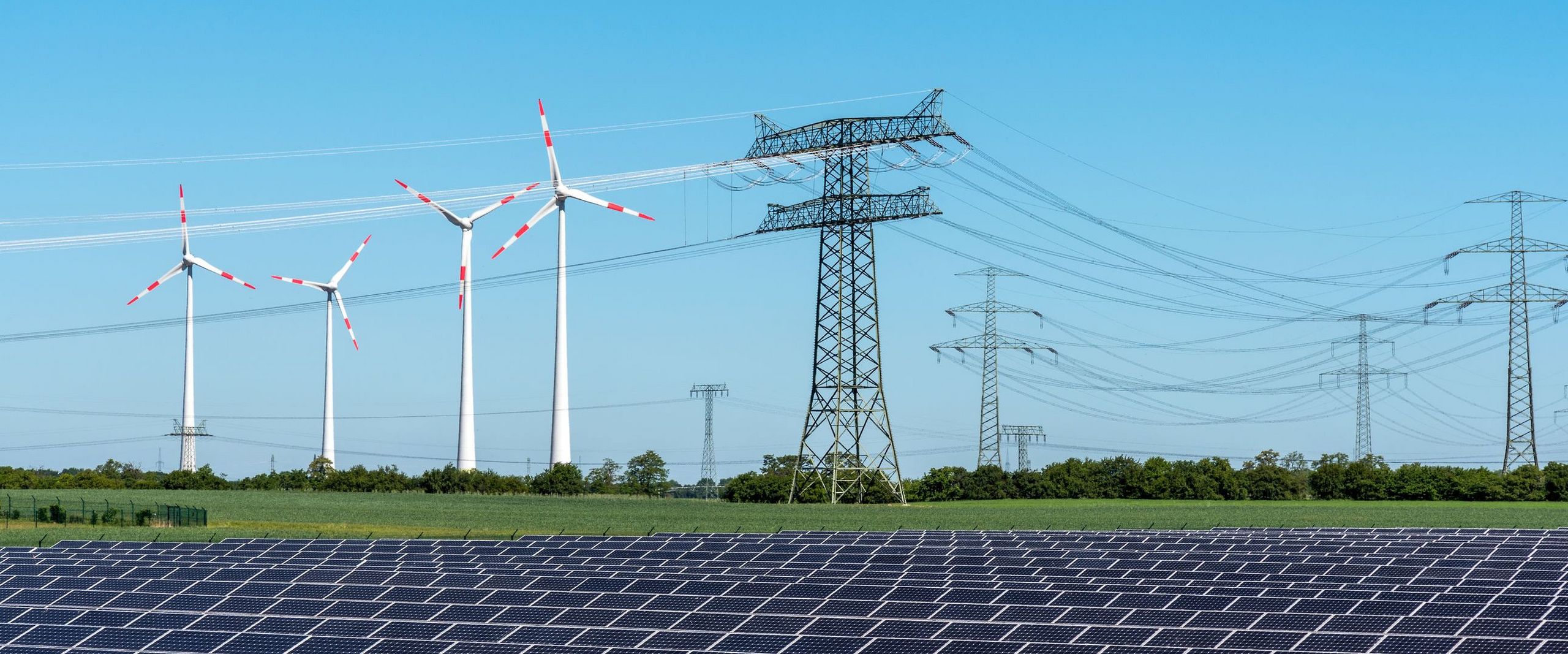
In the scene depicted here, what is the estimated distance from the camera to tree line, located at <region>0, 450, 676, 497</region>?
126688 millimetres

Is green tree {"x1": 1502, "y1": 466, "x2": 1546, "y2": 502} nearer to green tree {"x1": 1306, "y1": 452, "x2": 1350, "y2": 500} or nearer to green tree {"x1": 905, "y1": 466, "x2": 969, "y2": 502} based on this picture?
green tree {"x1": 1306, "y1": 452, "x2": 1350, "y2": 500}

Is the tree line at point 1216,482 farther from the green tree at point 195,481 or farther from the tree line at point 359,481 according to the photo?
the green tree at point 195,481

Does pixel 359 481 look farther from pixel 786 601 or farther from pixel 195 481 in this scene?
pixel 786 601

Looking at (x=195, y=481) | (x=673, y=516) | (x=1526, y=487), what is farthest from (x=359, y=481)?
(x=1526, y=487)

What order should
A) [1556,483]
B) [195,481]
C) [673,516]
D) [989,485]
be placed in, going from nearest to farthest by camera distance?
[673,516]
[1556,483]
[989,485]
[195,481]

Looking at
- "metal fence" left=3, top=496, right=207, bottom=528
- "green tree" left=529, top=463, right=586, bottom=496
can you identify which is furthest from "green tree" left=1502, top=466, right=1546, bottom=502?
"metal fence" left=3, top=496, right=207, bottom=528

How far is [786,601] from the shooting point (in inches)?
1289

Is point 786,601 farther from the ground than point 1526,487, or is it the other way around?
point 786,601

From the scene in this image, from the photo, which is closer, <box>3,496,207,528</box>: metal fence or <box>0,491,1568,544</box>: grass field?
<box>0,491,1568,544</box>: grass field

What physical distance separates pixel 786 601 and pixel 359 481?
111191 millimetres

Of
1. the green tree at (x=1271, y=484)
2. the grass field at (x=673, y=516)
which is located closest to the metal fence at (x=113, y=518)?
the grass field at (x=673, y=516)

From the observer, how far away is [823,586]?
3569 cm

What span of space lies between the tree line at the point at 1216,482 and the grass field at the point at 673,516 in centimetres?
550

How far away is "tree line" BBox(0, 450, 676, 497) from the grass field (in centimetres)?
560
